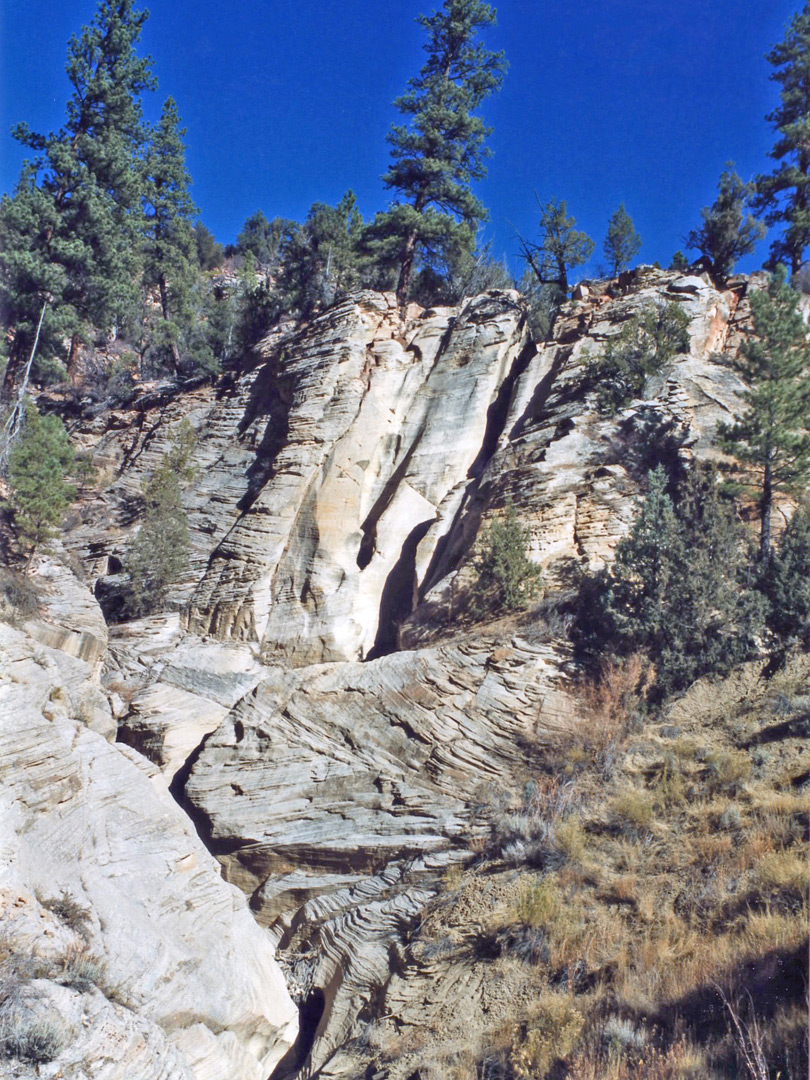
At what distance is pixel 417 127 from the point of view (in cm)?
2683

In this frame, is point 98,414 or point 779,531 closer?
point 779,531

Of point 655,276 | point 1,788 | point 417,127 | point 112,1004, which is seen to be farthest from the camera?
point 417,127

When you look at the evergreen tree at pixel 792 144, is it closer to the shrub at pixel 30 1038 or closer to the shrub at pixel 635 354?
the shrub at pixel 635 354

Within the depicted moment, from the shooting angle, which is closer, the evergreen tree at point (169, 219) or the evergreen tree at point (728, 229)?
the evergreen tree at point (728, 229)

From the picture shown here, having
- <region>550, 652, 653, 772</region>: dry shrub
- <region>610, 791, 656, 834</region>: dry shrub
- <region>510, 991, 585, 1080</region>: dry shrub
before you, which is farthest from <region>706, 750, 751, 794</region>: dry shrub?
<region>510, 991, 585, 1080</region>: dry shrub

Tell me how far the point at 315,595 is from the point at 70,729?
6993mm

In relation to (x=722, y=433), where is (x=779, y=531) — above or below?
→ below

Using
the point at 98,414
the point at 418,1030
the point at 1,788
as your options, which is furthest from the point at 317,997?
the point at 98,414

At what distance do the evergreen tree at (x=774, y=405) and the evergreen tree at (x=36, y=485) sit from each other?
15171 millimetres

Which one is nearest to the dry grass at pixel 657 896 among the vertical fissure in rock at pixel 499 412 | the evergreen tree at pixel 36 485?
the vertical fissure in rock at pixel 499 412

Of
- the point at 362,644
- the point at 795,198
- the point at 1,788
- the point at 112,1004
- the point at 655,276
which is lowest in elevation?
the point at 112,1004

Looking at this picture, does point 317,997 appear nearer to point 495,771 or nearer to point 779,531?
point 495,771

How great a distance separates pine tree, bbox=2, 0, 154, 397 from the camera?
21.1 metres

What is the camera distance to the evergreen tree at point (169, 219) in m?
32.0
